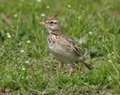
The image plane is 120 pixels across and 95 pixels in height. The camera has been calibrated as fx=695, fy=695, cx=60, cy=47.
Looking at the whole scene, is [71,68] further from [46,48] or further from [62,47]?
[46,48]

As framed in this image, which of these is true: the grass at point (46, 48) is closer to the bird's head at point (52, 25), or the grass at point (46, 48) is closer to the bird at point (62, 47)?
the bird at point (62, 47)

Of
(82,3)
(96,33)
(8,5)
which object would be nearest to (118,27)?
(96,33)

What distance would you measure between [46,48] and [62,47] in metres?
0.95

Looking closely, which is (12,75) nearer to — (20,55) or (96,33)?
(20,55)

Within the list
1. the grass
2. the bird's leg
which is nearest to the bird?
the bird's leg

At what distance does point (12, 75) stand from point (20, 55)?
131 centimetres

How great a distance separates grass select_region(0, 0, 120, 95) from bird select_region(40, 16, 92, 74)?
0.18m

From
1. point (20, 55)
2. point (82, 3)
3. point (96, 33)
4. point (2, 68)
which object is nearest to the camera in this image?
point (2, 68)

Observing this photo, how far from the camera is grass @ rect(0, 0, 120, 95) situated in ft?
29.9

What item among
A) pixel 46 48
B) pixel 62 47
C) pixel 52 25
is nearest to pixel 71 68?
pixel 62 47

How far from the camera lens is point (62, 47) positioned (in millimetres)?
9844

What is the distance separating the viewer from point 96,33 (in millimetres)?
11312

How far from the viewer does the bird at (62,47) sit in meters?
9.80

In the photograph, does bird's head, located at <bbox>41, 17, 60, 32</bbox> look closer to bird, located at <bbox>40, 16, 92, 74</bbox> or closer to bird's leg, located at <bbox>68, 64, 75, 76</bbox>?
bird, located at <bbox>40, 16, 92, 74</bbox>
